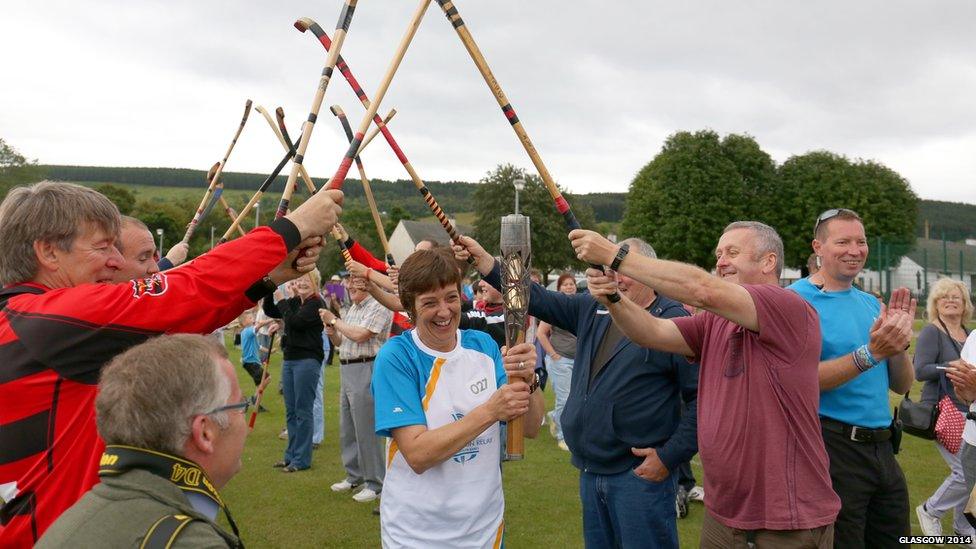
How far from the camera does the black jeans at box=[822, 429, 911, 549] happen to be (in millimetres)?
4555

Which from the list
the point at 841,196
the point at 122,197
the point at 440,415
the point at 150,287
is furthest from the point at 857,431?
the point at 122,197

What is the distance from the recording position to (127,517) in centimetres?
173

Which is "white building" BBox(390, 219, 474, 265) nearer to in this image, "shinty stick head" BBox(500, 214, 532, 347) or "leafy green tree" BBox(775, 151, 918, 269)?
"leafy green tree" BBox(775, 151, 918, 269)

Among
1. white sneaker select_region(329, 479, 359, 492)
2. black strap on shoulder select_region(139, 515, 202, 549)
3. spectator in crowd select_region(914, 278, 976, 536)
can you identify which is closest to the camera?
black strap on shoulder select_region(139, 515, 202, 549)

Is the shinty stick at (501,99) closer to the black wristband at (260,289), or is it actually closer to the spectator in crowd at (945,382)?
the black wristband at (260,289)

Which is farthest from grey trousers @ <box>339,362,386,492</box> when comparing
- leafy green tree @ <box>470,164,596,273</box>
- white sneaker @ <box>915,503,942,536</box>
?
leafy green tree @ <box>470,164,596,273</box>

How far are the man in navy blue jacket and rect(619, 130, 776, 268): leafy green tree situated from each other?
53016mm

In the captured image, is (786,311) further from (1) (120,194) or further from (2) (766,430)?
(1) (120,194)

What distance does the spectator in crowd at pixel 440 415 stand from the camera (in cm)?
315

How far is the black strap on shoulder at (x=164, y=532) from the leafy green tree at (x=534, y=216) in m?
55.9

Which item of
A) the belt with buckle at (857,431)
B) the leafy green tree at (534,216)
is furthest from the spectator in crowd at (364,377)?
the leafy green tree at (534,216)

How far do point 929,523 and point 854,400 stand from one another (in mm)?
3093

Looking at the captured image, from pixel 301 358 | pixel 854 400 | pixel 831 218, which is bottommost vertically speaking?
pixel 301 358

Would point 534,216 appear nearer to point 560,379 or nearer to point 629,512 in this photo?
point 560,379
